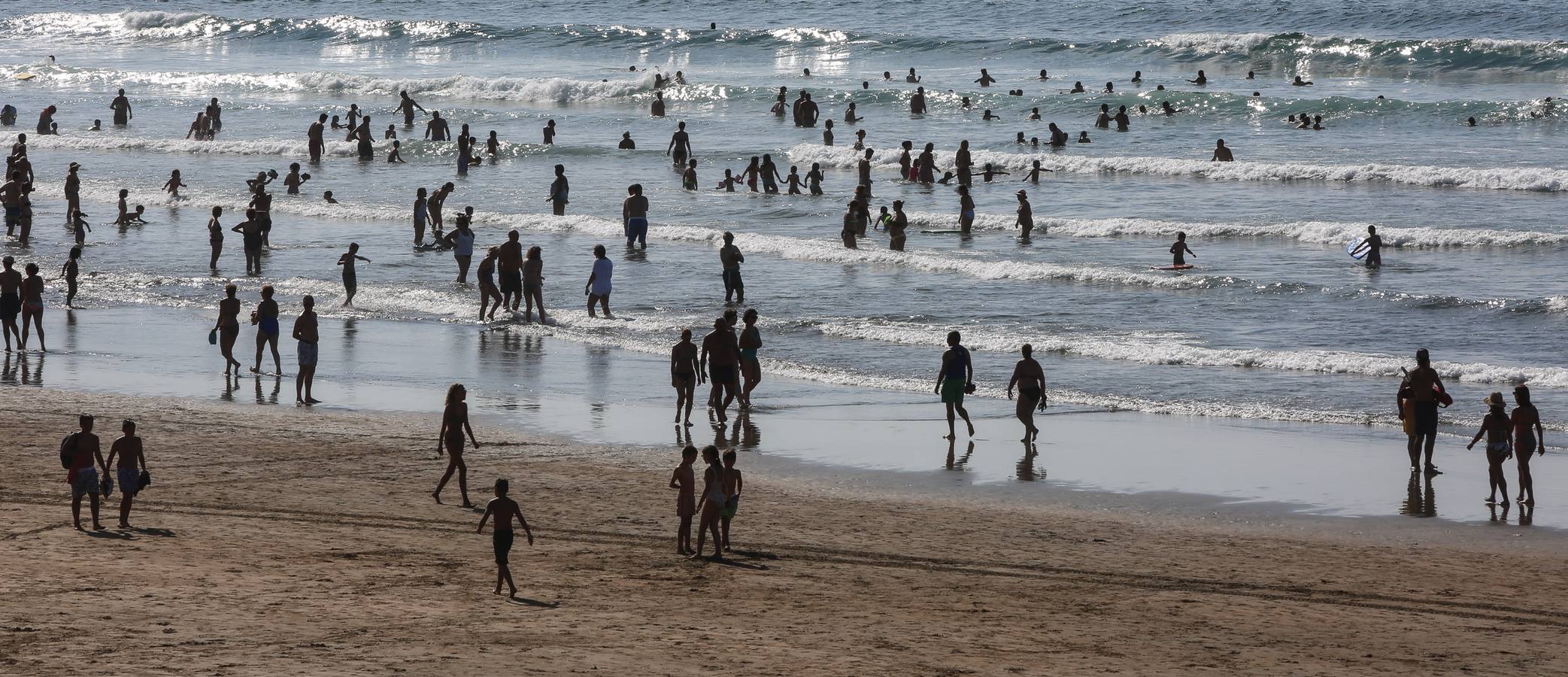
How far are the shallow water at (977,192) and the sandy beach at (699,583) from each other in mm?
2592

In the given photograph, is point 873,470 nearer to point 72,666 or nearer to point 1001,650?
point 1001,650

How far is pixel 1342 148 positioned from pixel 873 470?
2762 centimetres

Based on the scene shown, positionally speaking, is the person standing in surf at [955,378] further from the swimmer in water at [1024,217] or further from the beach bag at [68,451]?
the swimmer in water at [1024,217]

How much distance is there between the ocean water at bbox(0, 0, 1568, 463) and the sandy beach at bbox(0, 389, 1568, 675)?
14.9ft

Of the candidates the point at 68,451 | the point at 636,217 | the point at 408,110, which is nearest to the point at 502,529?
the point at 68,451

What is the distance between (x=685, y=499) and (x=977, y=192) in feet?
79.1

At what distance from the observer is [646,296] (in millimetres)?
23203

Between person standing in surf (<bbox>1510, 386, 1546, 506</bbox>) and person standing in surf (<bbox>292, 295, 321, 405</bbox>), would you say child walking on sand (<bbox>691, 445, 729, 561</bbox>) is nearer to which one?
person standing in surf (<bbox>1510, 386, 1546, 506</bbox>)

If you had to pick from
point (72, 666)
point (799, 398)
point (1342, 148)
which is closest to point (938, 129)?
point (1342, 148)

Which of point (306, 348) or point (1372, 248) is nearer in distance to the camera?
point (306, 348)

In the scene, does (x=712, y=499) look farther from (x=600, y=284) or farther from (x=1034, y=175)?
(x=1034, y=175)

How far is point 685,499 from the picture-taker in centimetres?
1072

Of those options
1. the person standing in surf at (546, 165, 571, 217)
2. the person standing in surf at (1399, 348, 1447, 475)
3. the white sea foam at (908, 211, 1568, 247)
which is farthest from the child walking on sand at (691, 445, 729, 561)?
the person standing in surf at (546, 165, 571, 217)

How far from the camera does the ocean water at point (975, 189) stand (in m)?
19.9
